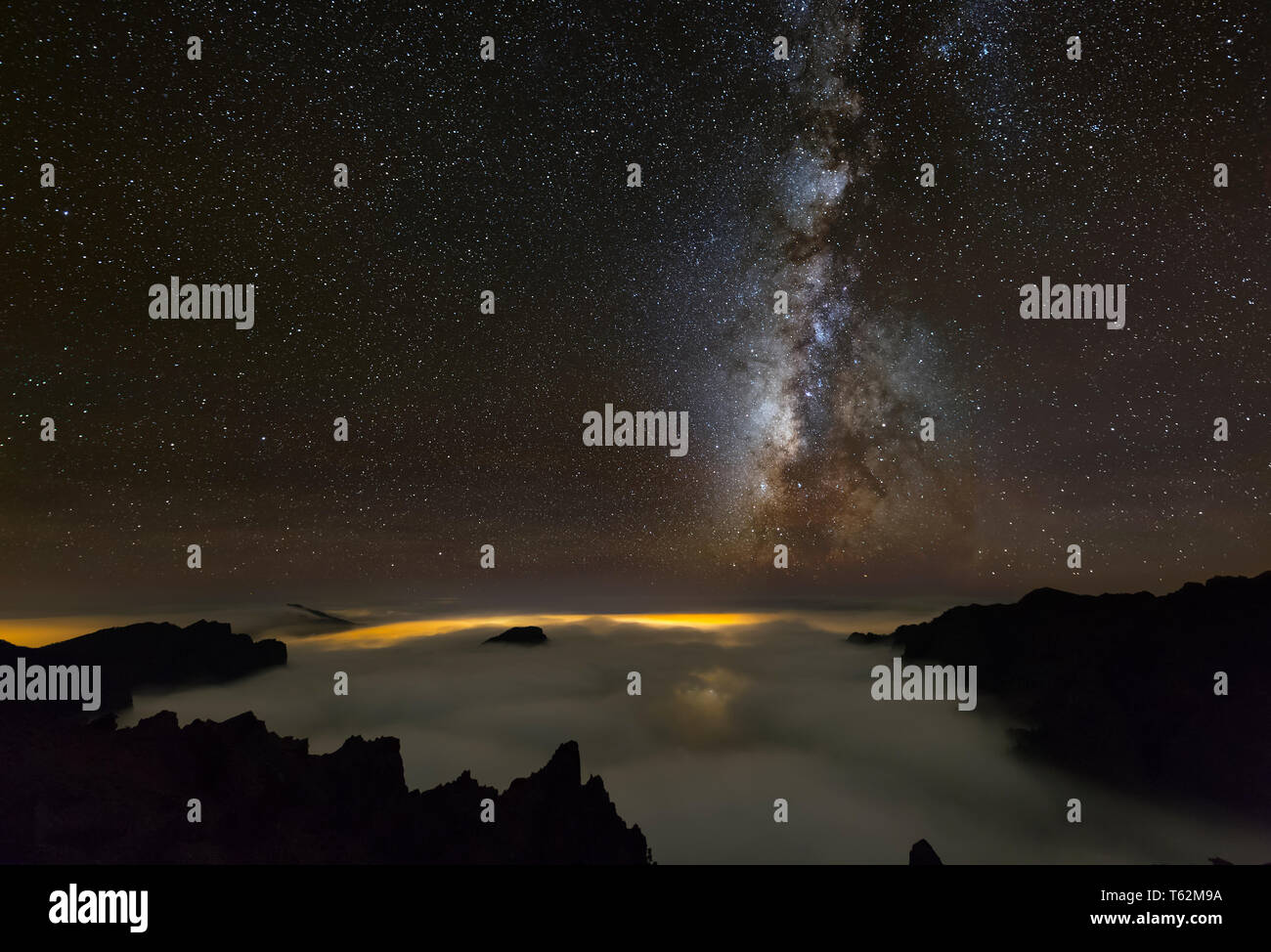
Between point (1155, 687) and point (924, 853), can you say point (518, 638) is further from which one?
point (1155, 687)

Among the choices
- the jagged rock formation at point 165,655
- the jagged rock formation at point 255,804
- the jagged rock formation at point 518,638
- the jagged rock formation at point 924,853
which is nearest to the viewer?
the jagged rock formation at point 255,804

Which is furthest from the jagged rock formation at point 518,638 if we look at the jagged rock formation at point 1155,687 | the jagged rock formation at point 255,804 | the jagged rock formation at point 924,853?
the jagged rock formation at point 1155,687

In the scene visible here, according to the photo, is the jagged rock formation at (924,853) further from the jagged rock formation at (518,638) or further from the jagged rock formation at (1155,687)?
the jagged rock formation at (518,638)

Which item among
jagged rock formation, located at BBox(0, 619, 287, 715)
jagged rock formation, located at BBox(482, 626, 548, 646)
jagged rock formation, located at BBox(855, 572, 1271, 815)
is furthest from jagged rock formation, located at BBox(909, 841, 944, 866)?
jagged rock formation, located at BBox(0, 619, 287, 715)

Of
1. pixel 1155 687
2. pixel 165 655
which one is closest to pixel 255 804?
pixel 165 655
